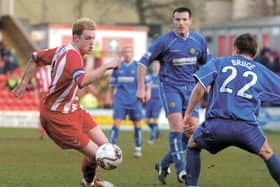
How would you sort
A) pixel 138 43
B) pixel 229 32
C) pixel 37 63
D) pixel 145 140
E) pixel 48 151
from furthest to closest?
pixel 229 32 < pixel 138 43 < pixel 145 140 < pixel 48 151 < pixel 37 63

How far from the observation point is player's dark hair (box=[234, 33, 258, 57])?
9.80 m

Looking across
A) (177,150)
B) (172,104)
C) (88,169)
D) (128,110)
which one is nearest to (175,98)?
(172,104)

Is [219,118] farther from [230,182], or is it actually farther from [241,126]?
[230,182]

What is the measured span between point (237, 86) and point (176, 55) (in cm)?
328

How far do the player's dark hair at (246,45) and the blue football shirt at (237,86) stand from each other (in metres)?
0.09

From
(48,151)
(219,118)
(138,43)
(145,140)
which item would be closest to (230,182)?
(219,118)

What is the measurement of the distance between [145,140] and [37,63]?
13363 mm

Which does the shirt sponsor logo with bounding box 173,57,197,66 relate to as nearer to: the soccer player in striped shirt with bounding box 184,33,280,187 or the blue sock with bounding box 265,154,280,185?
the soccer player in striped shirt with bounding box 184,33,280,187

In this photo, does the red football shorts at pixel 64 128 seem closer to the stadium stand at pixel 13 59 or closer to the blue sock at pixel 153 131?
the blue sock at pixel 153 131

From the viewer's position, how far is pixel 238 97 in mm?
9695

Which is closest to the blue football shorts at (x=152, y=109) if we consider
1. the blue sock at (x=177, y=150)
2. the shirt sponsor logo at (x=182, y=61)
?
the shirt sponsor logo at (x=182, y=61)

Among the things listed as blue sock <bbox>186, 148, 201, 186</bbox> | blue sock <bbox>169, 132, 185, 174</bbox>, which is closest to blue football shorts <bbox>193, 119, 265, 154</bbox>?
blue sock <bbox>186, 148, 201, 186</bbox>

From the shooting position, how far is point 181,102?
12914 mm

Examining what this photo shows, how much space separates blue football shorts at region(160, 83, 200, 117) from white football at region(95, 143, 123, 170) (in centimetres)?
307
